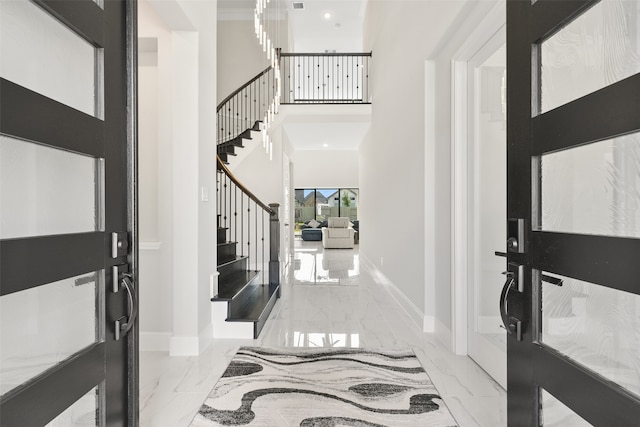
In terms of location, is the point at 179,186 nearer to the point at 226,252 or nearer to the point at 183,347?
the point at 183,347

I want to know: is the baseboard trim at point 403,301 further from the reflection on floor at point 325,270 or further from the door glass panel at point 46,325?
the door glass panel at point 46,325

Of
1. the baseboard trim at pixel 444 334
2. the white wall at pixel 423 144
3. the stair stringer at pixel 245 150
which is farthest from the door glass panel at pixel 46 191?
the stair stringer at pixel 245 150

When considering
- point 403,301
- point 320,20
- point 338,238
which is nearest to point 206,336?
point 403,301

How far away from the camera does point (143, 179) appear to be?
3139 millimetres

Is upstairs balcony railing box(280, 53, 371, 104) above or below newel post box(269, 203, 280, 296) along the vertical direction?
above

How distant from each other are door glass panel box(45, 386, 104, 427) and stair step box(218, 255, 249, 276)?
2.79m

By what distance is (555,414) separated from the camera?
1096mm

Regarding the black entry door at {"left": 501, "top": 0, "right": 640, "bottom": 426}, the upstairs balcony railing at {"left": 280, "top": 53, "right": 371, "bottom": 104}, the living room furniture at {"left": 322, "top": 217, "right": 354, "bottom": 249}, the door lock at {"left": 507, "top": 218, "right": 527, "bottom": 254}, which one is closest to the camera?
the black entry door at {"left": 501, "top": 0, "right": 640, "bottom": 426}

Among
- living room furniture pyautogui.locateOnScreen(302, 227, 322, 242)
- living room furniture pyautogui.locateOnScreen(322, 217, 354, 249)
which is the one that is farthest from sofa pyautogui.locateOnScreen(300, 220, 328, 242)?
living room furniture pyautogui.locateOnScreen(322, 217, 354, 249)

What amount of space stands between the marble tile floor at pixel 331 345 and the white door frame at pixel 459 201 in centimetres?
28

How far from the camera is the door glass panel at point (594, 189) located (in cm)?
90

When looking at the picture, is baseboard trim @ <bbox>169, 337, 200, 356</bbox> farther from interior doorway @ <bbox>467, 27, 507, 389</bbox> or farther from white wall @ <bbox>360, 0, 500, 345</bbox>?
interior doorway @ <bbox>467, 27, 507, 389</bbox>

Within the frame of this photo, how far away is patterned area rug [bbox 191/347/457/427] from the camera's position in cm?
189

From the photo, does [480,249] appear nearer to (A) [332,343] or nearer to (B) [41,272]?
(A) [332,343]
